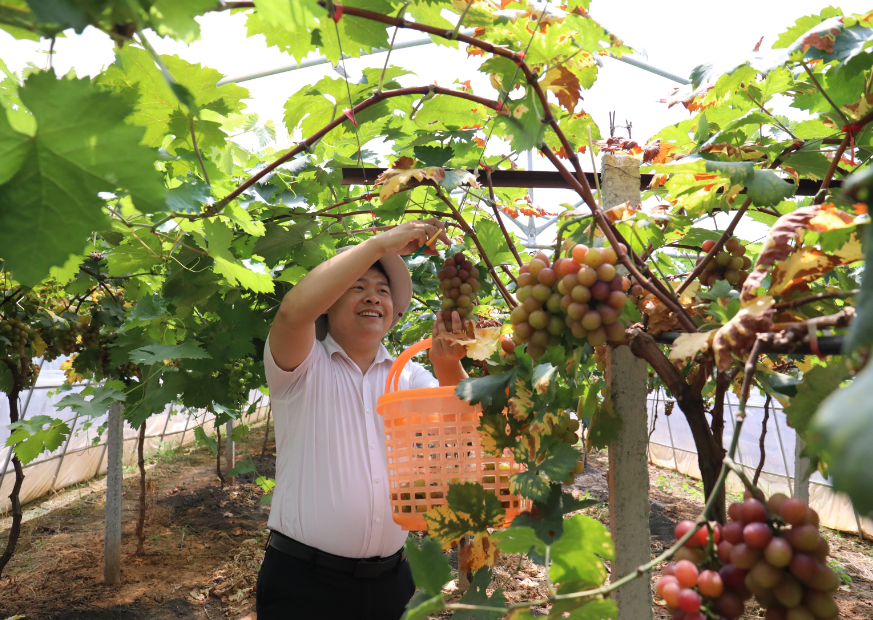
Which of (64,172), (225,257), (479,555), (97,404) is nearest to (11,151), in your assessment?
(64,172)

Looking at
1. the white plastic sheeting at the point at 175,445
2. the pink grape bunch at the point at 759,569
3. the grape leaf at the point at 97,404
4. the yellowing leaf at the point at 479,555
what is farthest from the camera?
the white plastic sheeting at the point at 175,445

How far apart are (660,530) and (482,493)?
5.80 m

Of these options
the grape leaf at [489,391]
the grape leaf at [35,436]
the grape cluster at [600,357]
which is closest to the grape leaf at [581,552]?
the grape leaf at [489,391]

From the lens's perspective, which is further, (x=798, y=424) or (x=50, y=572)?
(x=50, y=572)

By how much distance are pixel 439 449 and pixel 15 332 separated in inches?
127

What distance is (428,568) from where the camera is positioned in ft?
2.80

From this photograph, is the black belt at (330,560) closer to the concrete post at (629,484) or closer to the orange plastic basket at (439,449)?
the orange plastic basket at (439,449)

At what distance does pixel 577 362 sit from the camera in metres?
0.94

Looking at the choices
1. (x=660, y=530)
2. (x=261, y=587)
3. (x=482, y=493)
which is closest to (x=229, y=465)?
(x=660, y=530)

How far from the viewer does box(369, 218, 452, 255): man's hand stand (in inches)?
51.9

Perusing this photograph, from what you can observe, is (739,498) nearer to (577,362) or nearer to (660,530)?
(660,530)

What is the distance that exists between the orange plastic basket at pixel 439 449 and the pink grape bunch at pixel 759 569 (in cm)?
59

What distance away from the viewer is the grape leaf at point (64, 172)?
2.05ft

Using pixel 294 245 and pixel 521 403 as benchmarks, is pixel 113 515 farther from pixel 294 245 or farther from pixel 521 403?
pixel 521 403
